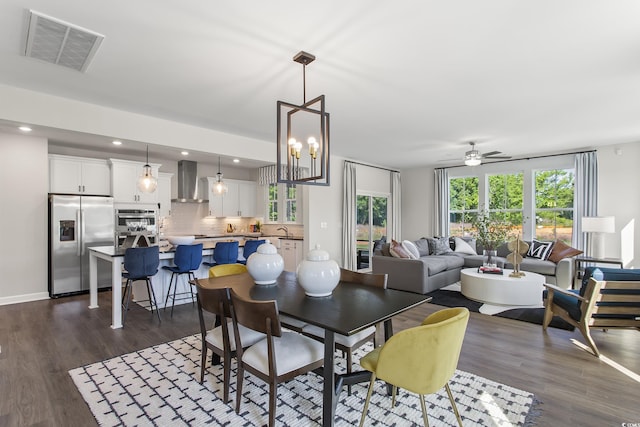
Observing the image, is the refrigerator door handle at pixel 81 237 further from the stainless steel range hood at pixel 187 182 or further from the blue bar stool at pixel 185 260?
the blue bar stool at pixel 185 260

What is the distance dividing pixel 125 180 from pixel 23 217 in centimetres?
159

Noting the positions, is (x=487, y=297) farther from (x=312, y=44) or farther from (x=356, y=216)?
(x=312, y=44)

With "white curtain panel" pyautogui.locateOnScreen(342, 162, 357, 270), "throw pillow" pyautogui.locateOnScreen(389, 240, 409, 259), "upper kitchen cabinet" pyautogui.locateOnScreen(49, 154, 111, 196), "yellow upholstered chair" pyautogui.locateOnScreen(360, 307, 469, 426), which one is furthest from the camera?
"white curtain panel" pyautogui.locateOnScreen(342, 162, 357, 270)

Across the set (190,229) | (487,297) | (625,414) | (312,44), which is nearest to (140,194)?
(190,229)

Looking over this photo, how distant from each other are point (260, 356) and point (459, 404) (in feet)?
4.61

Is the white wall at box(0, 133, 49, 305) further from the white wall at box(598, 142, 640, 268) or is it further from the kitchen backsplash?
the white wall at box(598, 142, 640, 268)

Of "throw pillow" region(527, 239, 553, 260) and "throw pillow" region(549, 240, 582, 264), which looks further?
"throw pillow" region(527, 239, 553, 260)

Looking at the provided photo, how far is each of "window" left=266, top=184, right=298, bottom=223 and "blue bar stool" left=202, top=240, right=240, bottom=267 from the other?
2.79 m

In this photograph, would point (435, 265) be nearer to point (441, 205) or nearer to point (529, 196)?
point (441, 205)

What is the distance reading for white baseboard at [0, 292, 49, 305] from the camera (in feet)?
15.7

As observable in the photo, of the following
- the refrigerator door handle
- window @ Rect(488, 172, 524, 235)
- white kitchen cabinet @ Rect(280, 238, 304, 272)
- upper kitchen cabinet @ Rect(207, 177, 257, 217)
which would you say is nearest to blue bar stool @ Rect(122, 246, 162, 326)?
the refrigerator door handle

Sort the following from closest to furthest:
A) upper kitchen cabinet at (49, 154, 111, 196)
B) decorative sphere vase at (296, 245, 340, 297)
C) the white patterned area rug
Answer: the white patterned area rug
decorative sphere vase at (296, 245, 340, 297)
upper kitchen cabinet at (49, 154, 111, 196)

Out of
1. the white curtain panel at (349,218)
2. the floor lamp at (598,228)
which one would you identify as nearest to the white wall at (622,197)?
the floor lamp at (598,228)

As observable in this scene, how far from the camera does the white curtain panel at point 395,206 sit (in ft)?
29.1
